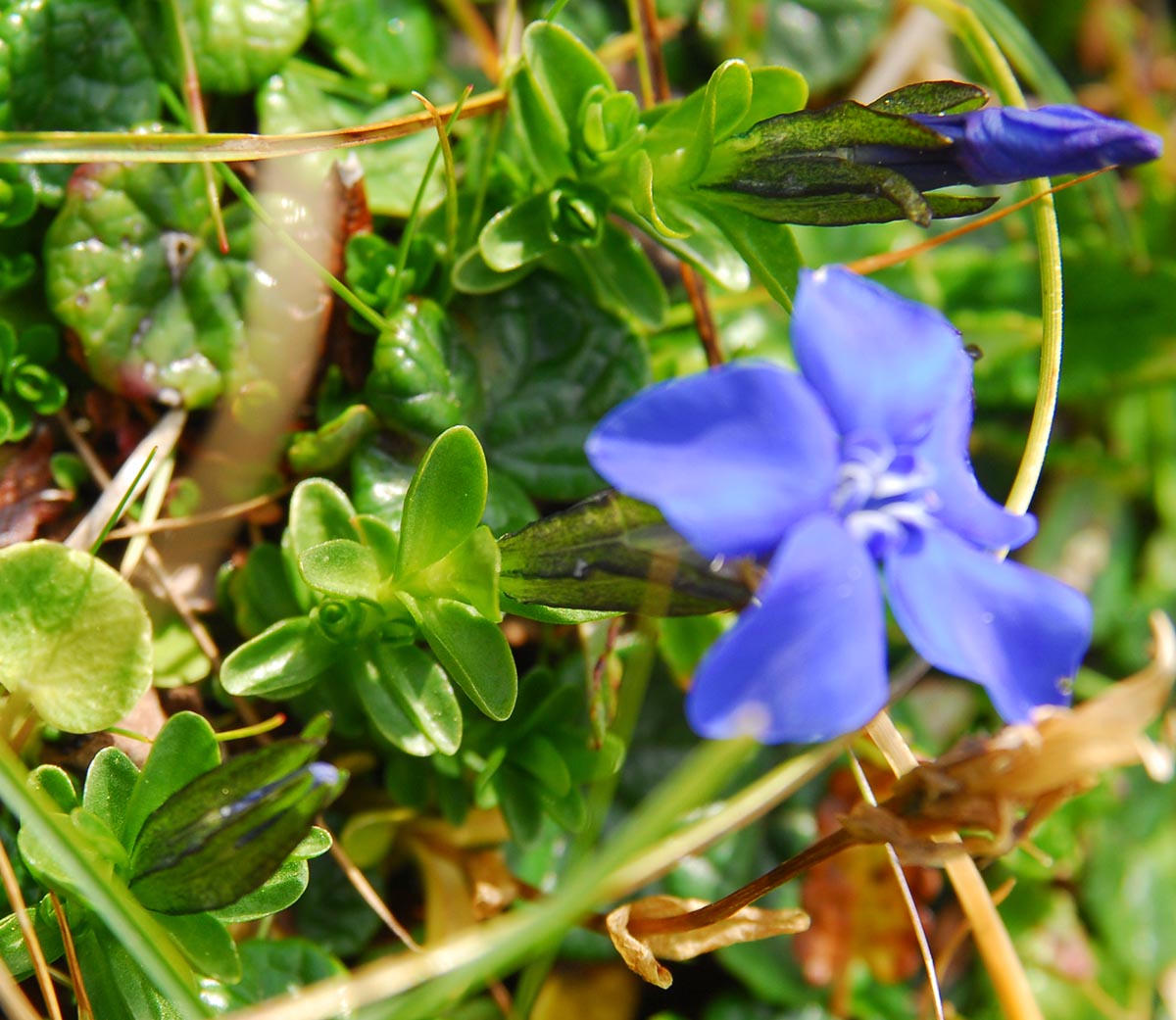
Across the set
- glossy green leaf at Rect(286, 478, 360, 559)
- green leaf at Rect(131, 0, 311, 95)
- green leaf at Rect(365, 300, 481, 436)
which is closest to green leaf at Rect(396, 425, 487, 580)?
glossy green leaf at Rect(286, 478, 360, 559)

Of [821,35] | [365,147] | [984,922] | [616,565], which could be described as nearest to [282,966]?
[616,565]

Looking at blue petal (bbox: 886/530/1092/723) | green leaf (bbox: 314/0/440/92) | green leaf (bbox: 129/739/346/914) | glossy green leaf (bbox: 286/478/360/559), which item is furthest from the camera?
green leaf (bbox: 314/0/440/92)

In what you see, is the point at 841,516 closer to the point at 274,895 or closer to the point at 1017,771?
the point at 1017,771

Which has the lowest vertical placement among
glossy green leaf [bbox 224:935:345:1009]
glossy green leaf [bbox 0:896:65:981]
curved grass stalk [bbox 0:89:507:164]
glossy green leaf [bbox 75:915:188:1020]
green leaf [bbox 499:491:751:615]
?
glossy green leaf [bbox 224:935:345:1009]

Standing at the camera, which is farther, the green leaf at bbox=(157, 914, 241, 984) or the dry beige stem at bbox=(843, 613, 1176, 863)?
the green leaf at bbox=(157, 914, 241, 984)

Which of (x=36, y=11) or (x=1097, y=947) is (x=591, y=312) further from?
(x=1097, y=947)

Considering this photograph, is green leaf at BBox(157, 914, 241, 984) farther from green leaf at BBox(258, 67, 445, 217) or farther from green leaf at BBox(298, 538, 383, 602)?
green leaf at BBox(258, 67, 445, 217)

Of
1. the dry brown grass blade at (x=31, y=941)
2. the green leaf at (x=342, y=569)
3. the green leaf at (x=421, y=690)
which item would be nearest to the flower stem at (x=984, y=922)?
the green leaf at (x=421, y=690)
